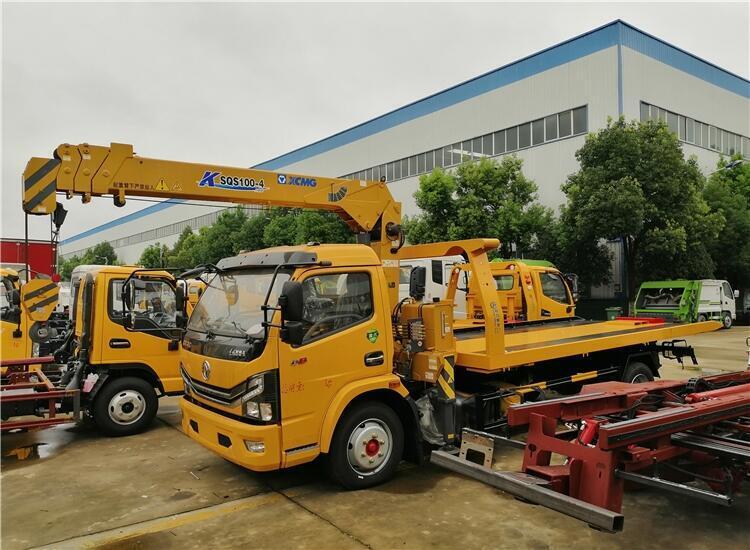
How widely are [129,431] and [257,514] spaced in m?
3.47

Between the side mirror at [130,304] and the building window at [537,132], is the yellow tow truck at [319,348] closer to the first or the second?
the side mirror at [130,304]

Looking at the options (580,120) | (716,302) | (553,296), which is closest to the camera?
(553,296)

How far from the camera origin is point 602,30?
24547 mm

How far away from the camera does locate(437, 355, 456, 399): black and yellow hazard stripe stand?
5.67 m

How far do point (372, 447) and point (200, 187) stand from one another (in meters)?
3.60

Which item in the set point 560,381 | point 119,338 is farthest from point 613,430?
point 119,338

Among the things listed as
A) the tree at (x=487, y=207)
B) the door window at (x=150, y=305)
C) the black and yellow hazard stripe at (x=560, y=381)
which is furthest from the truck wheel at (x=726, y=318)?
the door window at (x=150, y=305)

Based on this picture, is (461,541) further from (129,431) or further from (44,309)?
(44,309)

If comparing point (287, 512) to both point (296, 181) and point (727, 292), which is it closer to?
point (296, 181)

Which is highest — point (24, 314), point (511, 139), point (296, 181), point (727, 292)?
point (511, 139)

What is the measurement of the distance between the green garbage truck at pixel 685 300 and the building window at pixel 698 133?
7.08 meters

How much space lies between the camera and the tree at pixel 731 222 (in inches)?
976

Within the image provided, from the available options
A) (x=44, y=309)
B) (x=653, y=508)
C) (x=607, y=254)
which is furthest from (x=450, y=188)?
(x=653, y=508)

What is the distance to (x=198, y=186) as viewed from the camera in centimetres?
656
